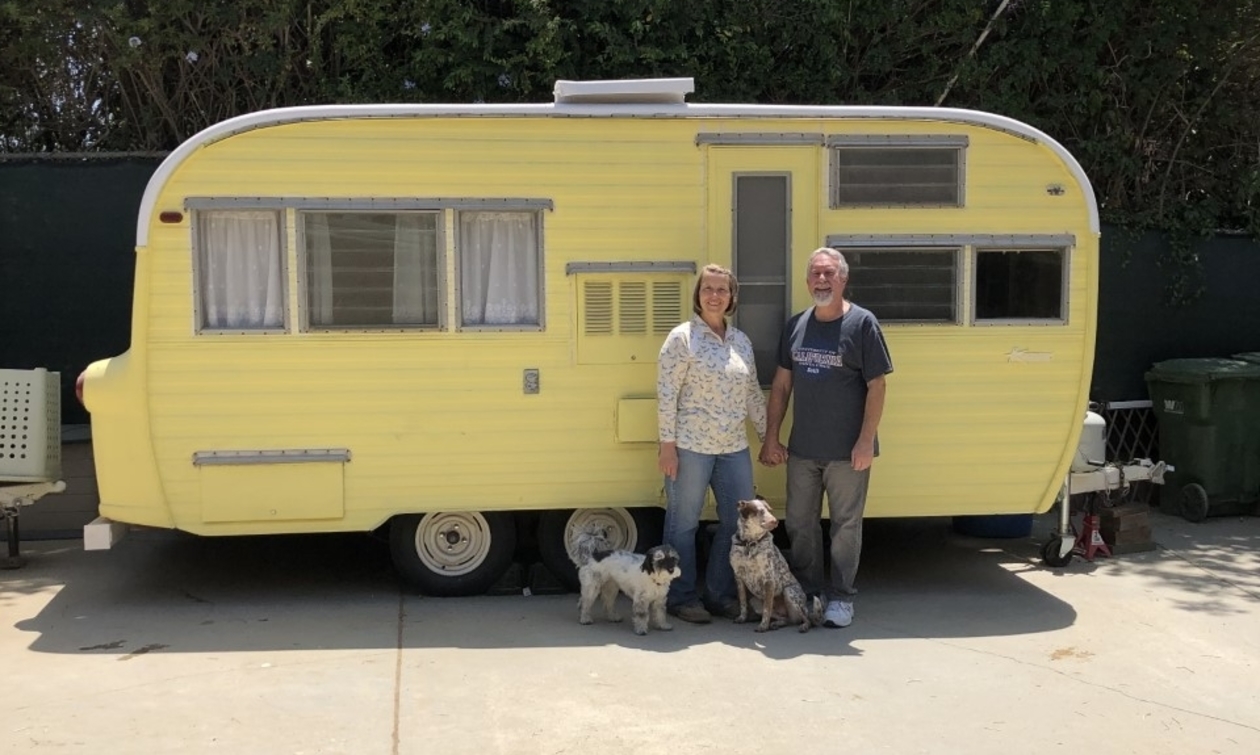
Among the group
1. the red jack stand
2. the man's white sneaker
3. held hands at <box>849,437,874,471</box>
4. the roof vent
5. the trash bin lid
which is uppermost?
the roof vent

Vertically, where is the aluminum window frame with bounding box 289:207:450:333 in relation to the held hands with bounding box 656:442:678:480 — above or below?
above

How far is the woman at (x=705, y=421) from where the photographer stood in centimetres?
597

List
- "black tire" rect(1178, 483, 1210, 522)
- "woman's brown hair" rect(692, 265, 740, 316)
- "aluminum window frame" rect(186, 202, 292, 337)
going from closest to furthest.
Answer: "woman's brown hair" rect(692, 265, 740, 316) < "aluminum window frame" rect(186, 202, 292, 337) < "black tire" rect(1178, 483, 1210, 522)

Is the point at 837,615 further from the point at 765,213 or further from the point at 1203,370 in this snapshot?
the point at 1203,370

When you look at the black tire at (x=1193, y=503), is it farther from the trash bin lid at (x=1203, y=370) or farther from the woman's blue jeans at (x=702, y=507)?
the woman's blue jeans at (x=702, y=507)

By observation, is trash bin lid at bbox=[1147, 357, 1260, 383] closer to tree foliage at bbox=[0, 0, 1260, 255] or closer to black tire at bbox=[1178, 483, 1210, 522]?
black tire at bbox=[1178, 483, 1210, 522]

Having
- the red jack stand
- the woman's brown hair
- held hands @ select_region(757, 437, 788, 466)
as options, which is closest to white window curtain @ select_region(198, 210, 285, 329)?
the woman's brown hair

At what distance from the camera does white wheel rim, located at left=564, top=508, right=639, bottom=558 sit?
21.8 ft

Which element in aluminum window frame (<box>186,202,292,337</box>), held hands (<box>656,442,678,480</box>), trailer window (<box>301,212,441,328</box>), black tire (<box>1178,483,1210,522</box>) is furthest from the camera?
black tire (<box>1178,483,1210,522</box>)

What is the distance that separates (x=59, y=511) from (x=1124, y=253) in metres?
8.11

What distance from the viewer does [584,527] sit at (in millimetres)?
6637

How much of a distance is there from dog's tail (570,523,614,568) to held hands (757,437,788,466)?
97cm

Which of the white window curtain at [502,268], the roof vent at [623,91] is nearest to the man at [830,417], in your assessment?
the roof vent at [623,91]

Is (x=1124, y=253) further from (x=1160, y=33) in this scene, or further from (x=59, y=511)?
(x=59, y=511)
